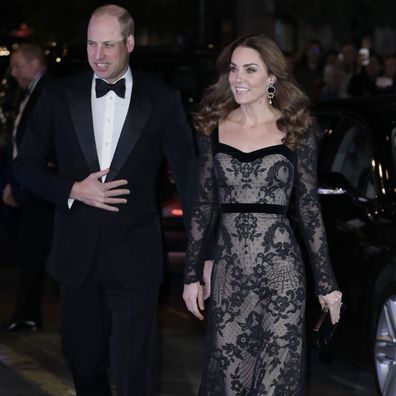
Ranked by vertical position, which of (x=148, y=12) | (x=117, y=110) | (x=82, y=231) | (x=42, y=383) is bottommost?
(x=42, y=383)

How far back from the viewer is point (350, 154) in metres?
8.62

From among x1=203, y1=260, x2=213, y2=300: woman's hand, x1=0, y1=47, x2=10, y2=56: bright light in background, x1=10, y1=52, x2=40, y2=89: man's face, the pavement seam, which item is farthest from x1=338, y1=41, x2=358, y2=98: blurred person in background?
x1=203, y1=260, x2=213, y2=300: woman's hand

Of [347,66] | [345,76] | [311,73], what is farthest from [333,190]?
[311,73]

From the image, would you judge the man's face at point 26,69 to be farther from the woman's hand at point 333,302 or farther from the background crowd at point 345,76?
the background crowd at point 345,76

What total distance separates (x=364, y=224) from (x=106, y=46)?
2.38 m

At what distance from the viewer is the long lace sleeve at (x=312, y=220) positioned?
592cm

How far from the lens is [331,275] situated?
5926 mm

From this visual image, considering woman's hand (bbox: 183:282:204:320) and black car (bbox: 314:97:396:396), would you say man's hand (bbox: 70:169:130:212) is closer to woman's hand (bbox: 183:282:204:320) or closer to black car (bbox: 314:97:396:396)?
woman's hand (bbox: 183:282:204:320)

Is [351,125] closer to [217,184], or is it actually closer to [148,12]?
[217,184]

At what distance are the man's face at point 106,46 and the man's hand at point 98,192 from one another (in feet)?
1.45

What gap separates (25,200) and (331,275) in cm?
436

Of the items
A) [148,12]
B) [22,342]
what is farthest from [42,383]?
[148,12]

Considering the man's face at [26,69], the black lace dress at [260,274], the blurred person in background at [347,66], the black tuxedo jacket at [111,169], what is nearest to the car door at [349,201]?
the black tuxedo jacket at [111,169]

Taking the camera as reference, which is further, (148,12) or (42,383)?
(148,12)
